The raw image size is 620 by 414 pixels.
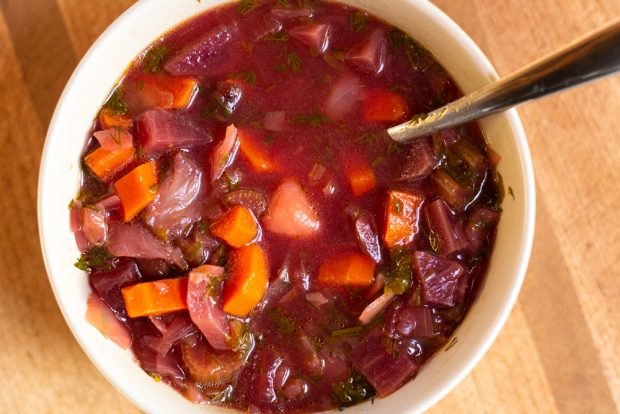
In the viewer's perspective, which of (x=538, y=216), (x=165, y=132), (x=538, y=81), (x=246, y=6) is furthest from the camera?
(x=538, y=216)

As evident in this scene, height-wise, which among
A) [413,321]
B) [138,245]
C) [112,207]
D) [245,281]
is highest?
[112,207]

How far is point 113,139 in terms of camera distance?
3.07 metres

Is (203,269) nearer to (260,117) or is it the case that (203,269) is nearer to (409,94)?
(260,117)

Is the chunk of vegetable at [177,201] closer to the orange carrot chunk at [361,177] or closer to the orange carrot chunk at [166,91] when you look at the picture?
the orange carrot chunk at [166,91]

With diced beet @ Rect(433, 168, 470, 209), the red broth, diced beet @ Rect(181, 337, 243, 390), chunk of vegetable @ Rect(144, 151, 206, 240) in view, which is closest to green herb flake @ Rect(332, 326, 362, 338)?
the red broth

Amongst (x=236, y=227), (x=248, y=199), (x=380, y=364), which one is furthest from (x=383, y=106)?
(x=380, y=364)

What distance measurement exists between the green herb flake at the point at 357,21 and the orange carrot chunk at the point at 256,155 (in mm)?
613

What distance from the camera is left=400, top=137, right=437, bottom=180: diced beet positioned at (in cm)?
305

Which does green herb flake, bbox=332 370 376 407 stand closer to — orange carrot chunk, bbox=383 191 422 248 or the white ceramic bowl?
the white ceramic bowl

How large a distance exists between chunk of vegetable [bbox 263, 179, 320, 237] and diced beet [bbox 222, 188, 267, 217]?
1.3 inches

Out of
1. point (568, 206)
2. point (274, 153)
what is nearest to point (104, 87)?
point (274, 153)

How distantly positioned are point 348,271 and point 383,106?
0.69m

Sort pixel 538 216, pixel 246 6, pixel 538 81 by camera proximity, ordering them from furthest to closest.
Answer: pixel 538 216 → pixel 246 6 → pixel 538 81

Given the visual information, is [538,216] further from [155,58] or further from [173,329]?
[155,58]
